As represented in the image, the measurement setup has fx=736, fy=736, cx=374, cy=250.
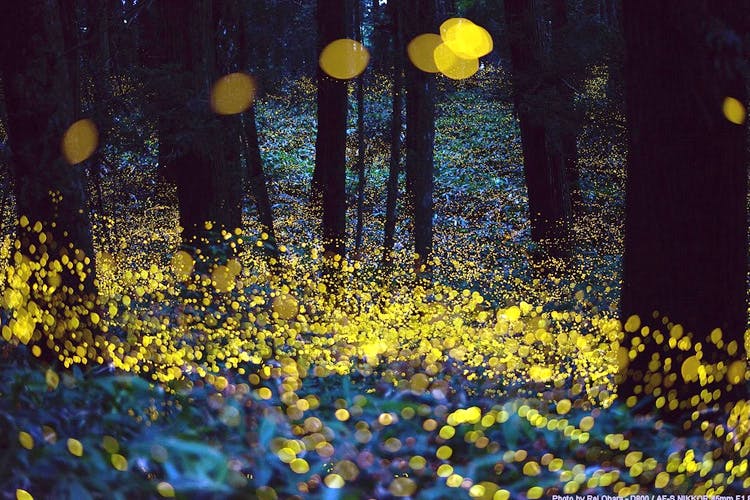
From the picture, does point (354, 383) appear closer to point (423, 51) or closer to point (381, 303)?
point (381, 303)

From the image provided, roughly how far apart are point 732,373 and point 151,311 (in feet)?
18.5

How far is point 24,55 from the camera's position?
5.55 meters

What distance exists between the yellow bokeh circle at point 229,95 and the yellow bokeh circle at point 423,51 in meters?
2.69

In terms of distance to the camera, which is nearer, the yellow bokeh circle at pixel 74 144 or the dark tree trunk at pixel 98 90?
the yellow bokeh circle at pixel 74 144

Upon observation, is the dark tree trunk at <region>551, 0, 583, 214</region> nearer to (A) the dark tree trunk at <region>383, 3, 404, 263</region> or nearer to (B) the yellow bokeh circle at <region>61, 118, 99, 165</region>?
(A) the dark tree trunk at <region>383, 3, 404, 263</region>

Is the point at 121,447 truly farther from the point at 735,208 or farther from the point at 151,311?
the point at 151,311

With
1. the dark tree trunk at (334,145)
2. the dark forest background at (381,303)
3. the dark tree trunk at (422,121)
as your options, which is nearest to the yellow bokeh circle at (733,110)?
the dark forest background at (381,303)

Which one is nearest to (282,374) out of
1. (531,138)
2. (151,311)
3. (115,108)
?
(151,311)

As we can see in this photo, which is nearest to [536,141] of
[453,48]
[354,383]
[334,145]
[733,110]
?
[334,145]

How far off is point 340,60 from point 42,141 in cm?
693

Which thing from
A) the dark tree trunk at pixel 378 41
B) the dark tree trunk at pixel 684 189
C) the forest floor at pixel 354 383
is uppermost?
the dark tree trunk at pixel 378 41

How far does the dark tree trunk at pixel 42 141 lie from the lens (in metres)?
5.55

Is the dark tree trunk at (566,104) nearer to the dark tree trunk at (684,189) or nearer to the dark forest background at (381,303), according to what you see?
the dark forest background at (381,303)

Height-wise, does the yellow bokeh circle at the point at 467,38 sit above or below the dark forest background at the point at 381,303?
above
